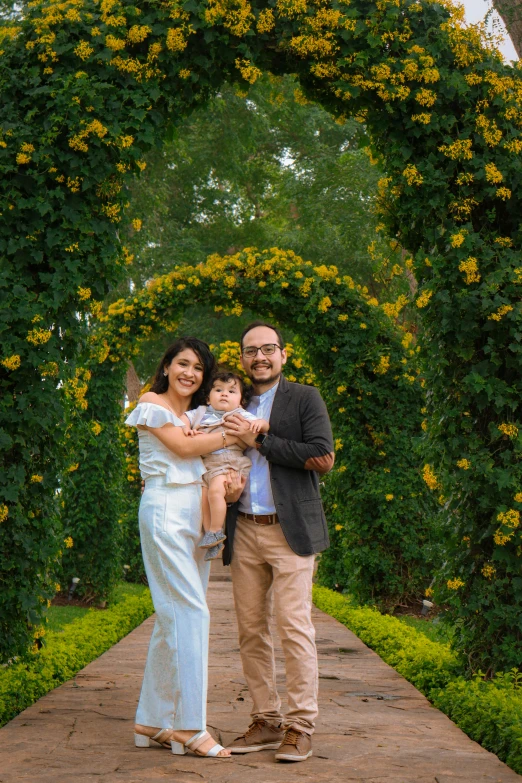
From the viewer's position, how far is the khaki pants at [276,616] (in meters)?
4.10

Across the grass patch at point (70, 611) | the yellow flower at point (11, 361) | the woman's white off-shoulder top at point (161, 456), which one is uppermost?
the yellow flower at point (11, 361)

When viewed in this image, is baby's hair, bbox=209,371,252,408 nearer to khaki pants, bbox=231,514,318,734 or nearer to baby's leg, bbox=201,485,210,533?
baby's leg, bbox=201,485,210,533

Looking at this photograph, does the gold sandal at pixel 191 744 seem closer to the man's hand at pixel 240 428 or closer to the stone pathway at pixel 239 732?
the stone pathway at pixel 239 732

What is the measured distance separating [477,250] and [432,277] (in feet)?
1.03

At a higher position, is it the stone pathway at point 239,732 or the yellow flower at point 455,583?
the yellow flower at point 455,583

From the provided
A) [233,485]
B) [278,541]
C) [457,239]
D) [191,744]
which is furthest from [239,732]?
[457,239]

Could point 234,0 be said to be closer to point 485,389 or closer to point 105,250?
point 105,250

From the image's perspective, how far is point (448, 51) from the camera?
5465 millimetres

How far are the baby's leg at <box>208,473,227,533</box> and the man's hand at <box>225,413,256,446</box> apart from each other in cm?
22

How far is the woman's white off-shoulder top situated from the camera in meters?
4.30

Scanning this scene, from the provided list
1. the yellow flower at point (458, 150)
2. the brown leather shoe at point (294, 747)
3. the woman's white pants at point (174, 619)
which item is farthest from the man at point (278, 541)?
the yellow flower at point (458, 150)

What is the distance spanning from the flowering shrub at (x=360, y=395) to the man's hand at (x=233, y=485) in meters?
5.49

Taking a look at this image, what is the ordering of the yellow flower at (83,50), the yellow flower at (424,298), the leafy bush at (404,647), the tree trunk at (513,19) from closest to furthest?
the yellow flower at (83,50), the yellow flower at (424,298), the leafy bush at (404,647), the tree trunk at (513,19)

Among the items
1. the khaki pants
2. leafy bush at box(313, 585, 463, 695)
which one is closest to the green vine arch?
leafy bush at box(313, 585, 463, 695)
